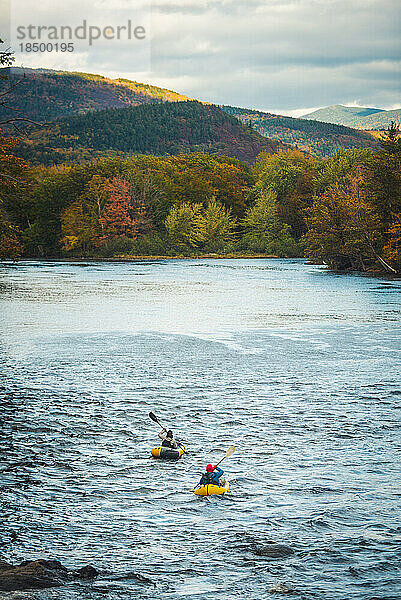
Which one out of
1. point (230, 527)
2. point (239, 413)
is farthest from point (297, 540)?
point (239, 413)

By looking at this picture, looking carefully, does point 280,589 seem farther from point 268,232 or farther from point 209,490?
point 268,232

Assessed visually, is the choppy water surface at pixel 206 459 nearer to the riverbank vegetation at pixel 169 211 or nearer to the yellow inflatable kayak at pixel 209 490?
the yellow inflatable kayak at pixel 209 490

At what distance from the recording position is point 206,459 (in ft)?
50.2

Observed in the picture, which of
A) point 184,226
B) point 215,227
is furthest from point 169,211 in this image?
point 215,227

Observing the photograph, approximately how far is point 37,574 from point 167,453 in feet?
18.0

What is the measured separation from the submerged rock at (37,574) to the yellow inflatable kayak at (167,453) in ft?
16.0

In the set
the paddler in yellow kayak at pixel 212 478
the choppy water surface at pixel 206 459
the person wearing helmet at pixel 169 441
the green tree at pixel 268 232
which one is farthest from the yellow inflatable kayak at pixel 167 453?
the green tree at pixel 268 232

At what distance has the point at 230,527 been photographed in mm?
11992

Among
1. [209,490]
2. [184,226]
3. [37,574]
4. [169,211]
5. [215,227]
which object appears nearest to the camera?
[37,574]

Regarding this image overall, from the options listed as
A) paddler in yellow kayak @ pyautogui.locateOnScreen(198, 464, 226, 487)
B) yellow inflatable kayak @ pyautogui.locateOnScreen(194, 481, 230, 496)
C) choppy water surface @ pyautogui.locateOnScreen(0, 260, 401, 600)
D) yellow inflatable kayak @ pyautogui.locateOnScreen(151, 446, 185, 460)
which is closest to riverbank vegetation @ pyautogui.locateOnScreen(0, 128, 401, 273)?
choppy water surface @ pyautogui.locateOnScreen(0, 260, 401, 600)

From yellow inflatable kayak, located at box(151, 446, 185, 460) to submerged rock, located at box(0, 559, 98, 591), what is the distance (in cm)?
487

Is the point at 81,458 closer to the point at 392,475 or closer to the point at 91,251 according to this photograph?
the point at 392,475

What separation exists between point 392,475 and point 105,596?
7082 millimetres

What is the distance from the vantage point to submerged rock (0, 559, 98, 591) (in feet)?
31.7
